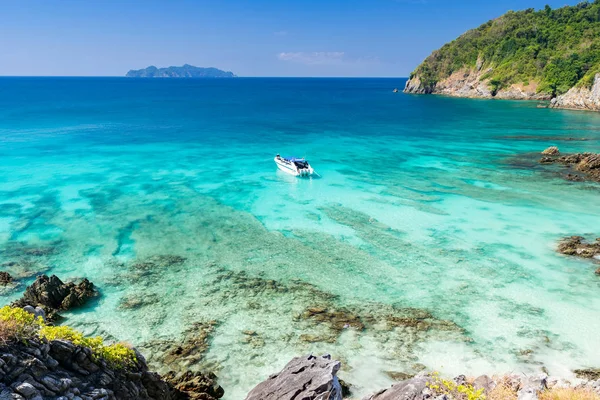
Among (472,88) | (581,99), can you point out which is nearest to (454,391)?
(581,99)

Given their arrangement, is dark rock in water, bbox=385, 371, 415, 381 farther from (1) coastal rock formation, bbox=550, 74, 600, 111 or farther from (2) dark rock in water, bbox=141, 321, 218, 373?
(1) coastal rock formation, bbox=550, 74, 600, 111

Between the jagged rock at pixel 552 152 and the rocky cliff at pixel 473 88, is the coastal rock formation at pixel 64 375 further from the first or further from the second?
the rocky cliff at pixel 473 88

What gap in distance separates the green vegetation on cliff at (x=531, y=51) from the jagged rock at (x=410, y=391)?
114 metres

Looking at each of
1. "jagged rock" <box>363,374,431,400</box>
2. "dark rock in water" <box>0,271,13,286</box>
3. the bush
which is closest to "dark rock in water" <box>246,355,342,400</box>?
"jagged rock" <box>363,374,431,400</box>

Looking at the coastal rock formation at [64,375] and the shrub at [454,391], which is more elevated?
the coastal rock formation at [64,375]

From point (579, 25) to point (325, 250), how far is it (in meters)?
151

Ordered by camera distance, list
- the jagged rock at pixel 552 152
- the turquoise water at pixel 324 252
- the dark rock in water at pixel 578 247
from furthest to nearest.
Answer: the jagged rock at pixel 552 152, the dark rock in water at pixel 578 247, the turquoise water at pixel 324 252

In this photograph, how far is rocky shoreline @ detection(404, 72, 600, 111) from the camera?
96812 mm

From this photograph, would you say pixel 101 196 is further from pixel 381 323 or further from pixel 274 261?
pixel 381 323

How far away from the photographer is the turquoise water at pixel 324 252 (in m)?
17.6

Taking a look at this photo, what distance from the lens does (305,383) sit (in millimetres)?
10719

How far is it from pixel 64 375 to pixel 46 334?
1137mm

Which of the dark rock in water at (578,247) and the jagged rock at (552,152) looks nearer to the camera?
the dark rock in water at (578,247)

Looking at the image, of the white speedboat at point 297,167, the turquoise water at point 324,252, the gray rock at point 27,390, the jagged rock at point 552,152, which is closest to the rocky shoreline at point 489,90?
the turquoise water at point 324,252
